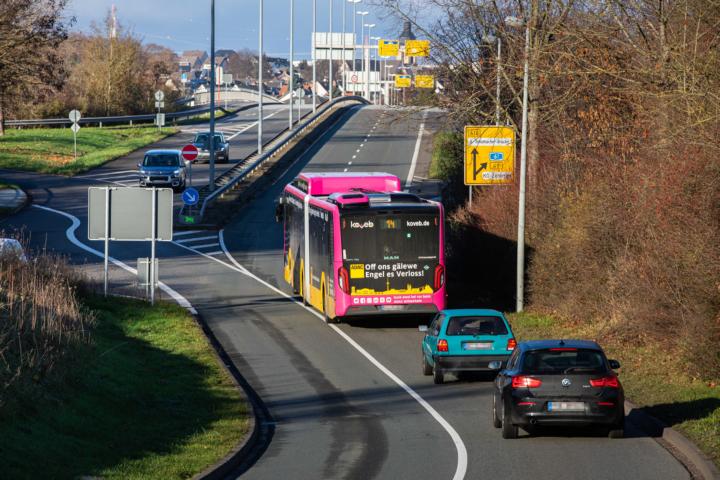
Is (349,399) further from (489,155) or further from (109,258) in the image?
(109,258)

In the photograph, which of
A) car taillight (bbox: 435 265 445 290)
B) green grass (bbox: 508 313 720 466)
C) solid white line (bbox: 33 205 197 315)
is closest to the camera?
green grass (bbox: 508 313 720 466)

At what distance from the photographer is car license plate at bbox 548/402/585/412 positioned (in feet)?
49.5

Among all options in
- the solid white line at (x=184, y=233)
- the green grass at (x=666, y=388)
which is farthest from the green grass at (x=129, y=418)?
the solid white line at (x=184, y=233)

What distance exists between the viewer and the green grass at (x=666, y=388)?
15.5 meters

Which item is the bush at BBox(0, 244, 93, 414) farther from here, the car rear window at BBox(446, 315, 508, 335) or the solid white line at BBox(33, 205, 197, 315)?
the solid white line at BBox(33, 205, 197, 315)

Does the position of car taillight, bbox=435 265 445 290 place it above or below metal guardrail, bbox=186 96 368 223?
below

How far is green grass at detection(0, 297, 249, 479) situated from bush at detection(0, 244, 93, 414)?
0.97 ft

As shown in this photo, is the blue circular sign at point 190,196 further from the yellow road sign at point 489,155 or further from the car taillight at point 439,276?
the car taillight at point 439,276

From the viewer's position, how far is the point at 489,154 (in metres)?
32.4

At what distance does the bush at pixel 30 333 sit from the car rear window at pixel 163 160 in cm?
3521

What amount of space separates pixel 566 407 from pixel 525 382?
0.65 metres

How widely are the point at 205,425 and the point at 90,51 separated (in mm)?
85846

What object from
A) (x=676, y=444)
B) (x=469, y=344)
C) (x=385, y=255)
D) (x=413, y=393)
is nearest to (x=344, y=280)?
(x=385, y=255)

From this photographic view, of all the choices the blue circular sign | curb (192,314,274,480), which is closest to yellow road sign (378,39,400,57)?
the blue circular sign
